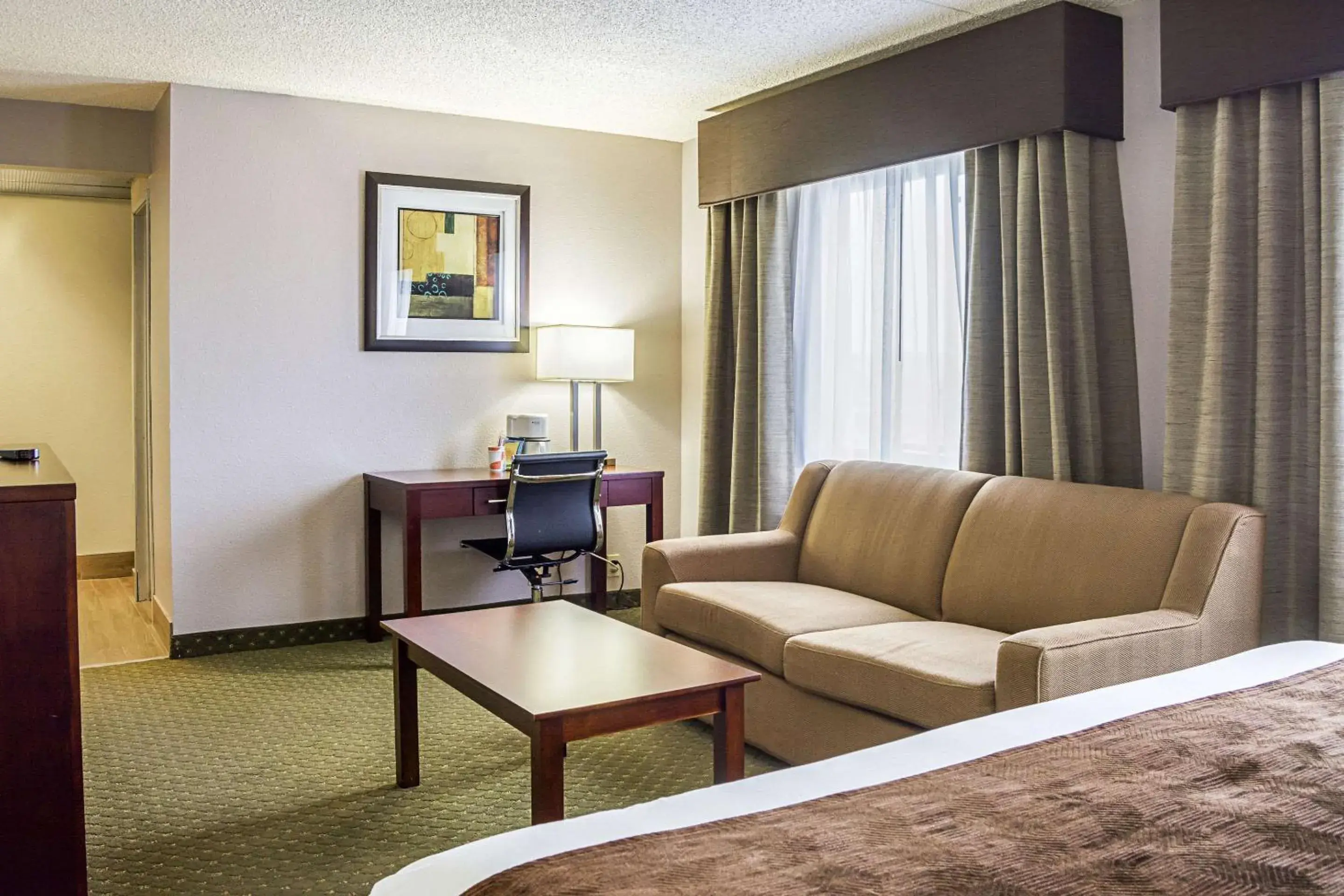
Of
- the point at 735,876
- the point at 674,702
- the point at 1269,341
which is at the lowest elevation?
the point at 674,702

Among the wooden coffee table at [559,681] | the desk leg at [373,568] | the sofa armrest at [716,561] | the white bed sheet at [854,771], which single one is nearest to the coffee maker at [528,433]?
the desk leg at [373,568]

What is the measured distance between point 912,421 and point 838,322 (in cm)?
61

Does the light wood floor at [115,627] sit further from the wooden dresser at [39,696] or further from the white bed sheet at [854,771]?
the white bed sheet at [854,771]

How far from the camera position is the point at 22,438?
633 cm

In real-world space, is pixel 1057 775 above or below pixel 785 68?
below

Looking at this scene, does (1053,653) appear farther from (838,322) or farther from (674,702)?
(838,322)

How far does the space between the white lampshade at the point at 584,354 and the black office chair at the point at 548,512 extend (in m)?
0.68

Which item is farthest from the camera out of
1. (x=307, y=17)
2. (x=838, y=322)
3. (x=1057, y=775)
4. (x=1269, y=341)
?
(x=838, y=322)

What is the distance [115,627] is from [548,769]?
12.2 ft

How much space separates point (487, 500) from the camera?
4.75 meters

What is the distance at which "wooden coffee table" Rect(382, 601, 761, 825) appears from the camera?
2404 millimetres

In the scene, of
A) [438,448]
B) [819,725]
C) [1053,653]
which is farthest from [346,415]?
[1053,653]

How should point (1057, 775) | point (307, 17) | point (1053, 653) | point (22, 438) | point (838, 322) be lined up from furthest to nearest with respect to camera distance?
point (22, 438), point (838, 322), point (307, 17), point (1053, 653), point (1057, 775)

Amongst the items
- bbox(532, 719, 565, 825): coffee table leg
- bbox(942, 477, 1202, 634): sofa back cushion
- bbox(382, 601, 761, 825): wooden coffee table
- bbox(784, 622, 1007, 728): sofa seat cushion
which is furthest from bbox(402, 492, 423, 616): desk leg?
bbox(532, 719, 565, 825): coffee table leg
